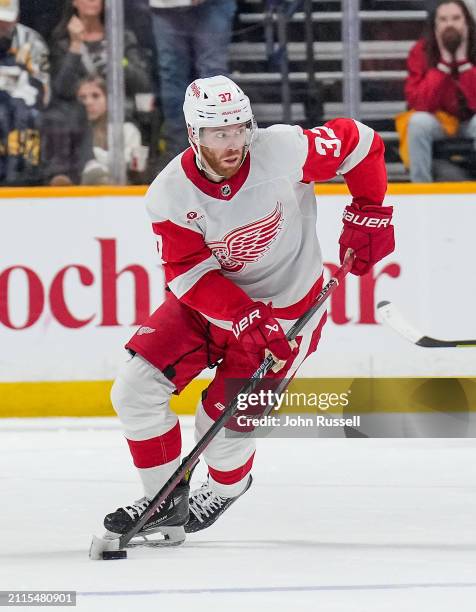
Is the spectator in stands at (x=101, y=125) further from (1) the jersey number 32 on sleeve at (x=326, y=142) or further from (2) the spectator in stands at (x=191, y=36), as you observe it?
(1) the jersey number 32 on sleeve at (x=326, y=142)

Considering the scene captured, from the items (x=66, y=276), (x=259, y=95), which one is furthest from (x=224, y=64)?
(x=66, y=276)

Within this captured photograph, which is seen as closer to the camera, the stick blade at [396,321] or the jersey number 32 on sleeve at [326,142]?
the jersey number 32 on sleeve at [326,142]

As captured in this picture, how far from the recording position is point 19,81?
5.30 m

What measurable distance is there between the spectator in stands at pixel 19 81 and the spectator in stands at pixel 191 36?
1.46ft

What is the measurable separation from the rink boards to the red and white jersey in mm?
1720

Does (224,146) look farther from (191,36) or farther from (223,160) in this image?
(191,36)

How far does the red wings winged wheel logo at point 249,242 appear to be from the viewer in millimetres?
3391

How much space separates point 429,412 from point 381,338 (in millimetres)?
326

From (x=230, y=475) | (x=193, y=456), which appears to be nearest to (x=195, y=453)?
(x=193, y=456)

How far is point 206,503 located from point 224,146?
0.92 meters

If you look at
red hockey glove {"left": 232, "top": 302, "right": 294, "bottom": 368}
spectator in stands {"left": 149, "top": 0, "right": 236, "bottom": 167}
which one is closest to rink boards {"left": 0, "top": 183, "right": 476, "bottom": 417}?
spectator in stands {"left": 149, "top": 0, "right": 236, "bottom": 167}

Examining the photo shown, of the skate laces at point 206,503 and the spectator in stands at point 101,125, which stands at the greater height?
the spectator in stands at point 101,125

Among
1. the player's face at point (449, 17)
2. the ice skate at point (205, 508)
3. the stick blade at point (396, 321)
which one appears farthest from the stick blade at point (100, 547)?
the player's face at point (449, 17)

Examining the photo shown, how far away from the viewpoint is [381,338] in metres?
5.35
